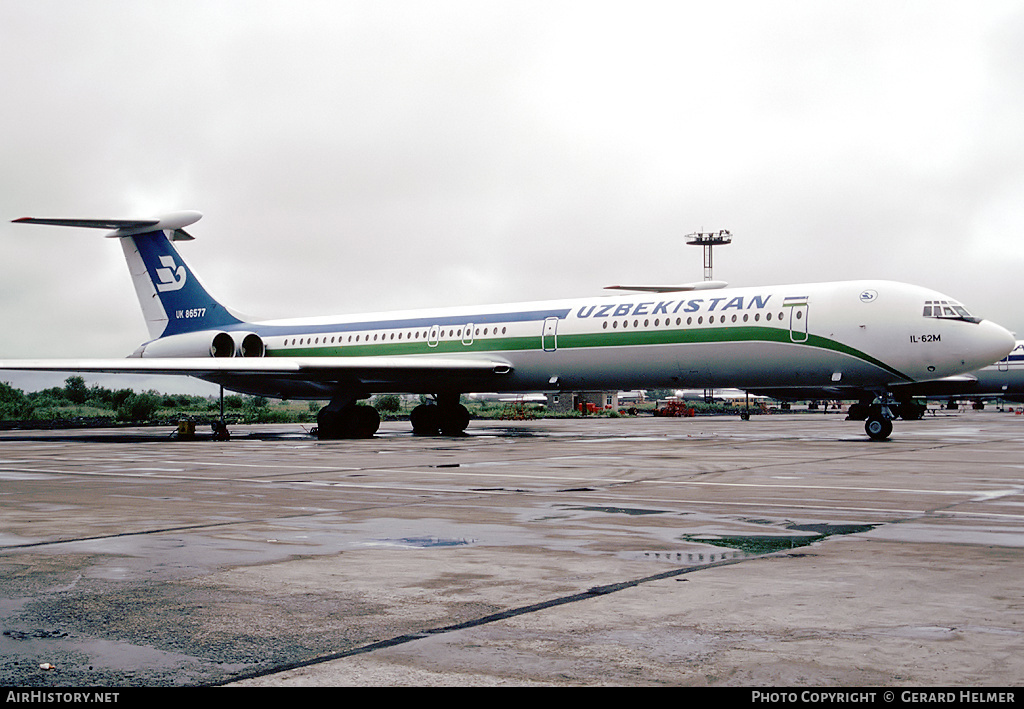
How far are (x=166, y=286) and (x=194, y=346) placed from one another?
11.8 feet

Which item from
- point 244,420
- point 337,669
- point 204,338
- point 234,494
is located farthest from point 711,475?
point 244,420

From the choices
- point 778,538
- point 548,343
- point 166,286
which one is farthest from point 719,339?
point 166,286

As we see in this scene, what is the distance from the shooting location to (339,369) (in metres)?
29.0

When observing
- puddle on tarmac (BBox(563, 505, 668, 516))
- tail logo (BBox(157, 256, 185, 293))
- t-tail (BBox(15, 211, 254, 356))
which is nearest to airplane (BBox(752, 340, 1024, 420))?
t-tail (BBox(15, 211, 254, 356))

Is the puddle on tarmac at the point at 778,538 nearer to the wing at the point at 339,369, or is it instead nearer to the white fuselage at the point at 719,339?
the white fuselage at the point at 719,339

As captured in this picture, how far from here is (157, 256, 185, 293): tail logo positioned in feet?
117

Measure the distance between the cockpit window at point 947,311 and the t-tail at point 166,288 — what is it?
24999 mm

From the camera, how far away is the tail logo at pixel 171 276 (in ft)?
117

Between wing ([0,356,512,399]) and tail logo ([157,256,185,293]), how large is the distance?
6.97 metres

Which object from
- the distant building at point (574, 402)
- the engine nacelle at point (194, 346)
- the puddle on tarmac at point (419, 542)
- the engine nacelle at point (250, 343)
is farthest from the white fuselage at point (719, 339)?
the distant building at point (574, 402)

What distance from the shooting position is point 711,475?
14141mm

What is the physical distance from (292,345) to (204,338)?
3.28 metres

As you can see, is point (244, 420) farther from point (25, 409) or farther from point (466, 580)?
point (466, 580)

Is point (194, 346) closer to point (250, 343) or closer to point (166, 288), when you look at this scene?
point (250, 343)
